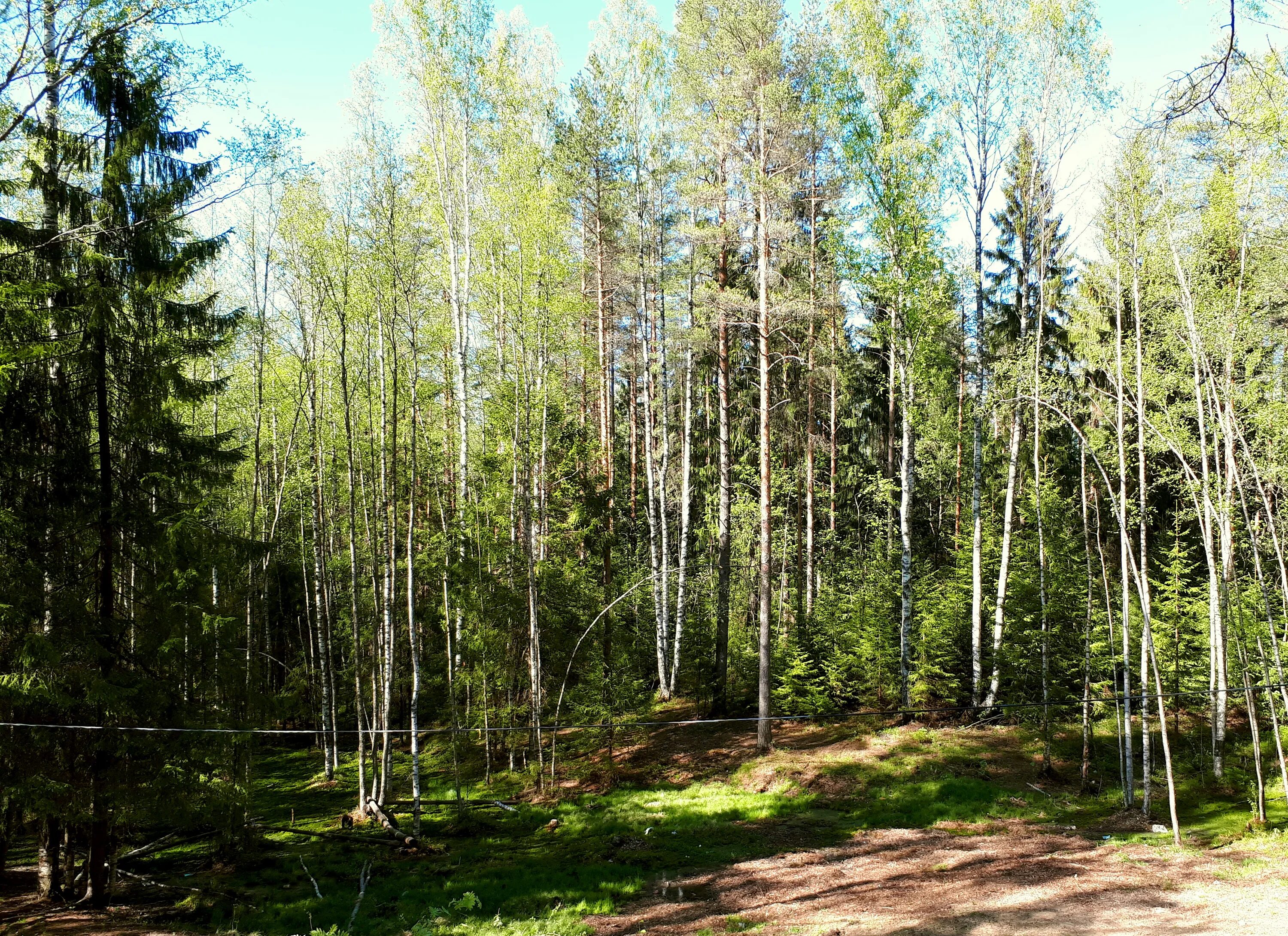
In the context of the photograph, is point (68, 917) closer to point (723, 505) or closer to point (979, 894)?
point (979, 894)

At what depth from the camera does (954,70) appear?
1452cm

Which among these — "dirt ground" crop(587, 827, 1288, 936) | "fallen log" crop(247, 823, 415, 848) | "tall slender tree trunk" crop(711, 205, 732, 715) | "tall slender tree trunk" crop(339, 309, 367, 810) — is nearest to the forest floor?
"dirt ground" crop(587, 827, 1288, 936)

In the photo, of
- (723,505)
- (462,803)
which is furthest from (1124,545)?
(462,803)

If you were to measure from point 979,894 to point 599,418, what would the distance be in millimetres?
16181

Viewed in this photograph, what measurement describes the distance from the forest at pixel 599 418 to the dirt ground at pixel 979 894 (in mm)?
1406

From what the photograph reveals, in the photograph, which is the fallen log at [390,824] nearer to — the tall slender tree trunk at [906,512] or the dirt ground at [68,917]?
the dirt ground at [68,917]

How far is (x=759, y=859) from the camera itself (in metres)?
9.43

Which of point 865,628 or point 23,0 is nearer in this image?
point 23,0

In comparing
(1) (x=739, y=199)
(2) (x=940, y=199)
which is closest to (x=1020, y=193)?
(2) (x=940, y=199)

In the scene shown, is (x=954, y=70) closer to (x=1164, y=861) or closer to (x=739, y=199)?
(x=739, y=199)

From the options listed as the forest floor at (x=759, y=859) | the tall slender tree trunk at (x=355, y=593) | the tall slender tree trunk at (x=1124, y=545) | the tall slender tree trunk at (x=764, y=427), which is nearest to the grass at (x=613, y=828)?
the forest floor at (x=759, y=859)

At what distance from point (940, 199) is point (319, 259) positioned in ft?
39.7

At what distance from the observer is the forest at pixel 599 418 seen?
797 centimetres

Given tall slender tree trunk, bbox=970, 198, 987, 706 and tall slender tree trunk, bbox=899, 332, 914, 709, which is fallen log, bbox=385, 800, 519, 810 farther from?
tall slender tree trunk, bbox=970, 198, 987, 706
